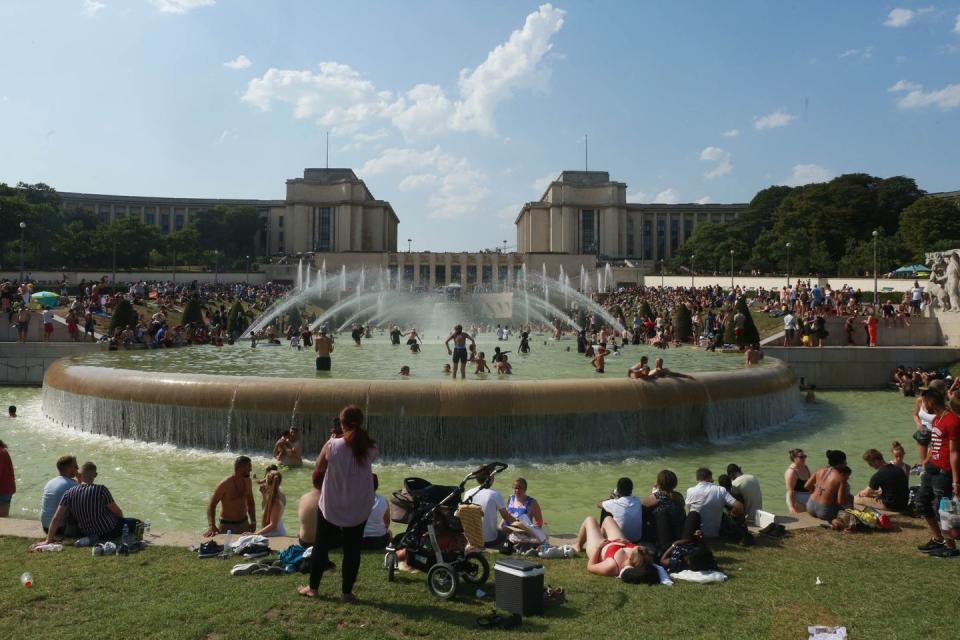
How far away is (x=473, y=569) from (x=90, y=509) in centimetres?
369

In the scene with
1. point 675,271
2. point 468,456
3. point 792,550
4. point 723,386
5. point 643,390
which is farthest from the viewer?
point 675,271

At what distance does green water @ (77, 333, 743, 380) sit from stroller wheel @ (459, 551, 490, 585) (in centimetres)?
1072

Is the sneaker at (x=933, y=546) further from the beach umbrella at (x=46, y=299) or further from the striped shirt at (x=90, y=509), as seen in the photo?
the beach umbrella at (x=46, y=299)

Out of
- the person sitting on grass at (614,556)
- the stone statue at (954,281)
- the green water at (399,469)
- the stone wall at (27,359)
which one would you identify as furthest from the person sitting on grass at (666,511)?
the stone statue at (954,281)

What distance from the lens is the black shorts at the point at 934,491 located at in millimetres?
7117

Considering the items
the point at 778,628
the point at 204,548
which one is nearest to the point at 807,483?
the point at 778,628

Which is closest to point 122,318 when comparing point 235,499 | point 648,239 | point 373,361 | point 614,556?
point 373,361

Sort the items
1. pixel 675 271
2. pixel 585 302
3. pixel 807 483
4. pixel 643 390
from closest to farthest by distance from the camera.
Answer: pixel 807 483, pixel 643 390, pixel 585 302, pixel 675 271

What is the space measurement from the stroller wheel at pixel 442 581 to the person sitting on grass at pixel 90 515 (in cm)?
307

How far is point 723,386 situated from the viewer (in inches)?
590

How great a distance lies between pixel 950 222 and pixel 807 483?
72.9 metres

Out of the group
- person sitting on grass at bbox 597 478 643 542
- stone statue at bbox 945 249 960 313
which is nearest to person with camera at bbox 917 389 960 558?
person sitting on grass at bbox 597 478 643 542

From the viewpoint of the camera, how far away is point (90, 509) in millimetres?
6898

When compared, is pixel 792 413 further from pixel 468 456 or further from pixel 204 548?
pixel 204 548
